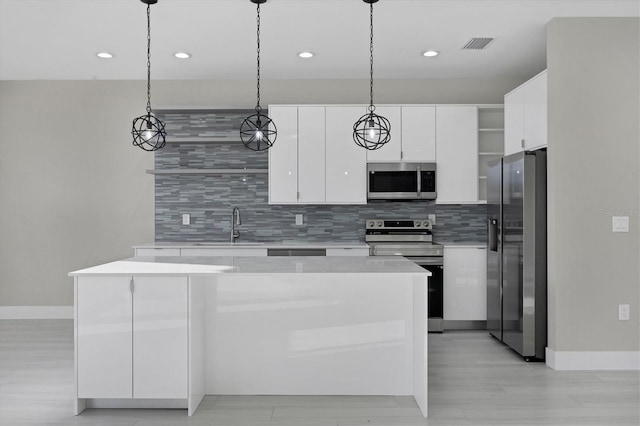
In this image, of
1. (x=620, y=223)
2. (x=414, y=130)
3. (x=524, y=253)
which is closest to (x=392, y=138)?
(x=414, y=130)

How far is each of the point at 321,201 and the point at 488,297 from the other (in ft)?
6.47

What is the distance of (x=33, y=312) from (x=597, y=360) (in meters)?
5.72

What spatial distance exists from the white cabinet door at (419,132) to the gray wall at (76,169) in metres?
0.45

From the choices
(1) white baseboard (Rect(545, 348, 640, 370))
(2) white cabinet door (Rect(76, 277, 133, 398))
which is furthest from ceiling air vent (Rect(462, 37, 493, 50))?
Answer: (2) white cabinet door (Rect(76, 277, 133, 398))

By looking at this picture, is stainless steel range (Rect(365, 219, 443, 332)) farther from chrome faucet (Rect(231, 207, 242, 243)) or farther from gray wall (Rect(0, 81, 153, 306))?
gray wall (Rect(0, 81, 153, 306))

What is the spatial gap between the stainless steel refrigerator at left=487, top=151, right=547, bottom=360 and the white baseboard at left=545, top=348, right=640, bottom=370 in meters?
0.22

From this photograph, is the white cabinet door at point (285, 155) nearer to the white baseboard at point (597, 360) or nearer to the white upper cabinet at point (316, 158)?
the white upper cabinet at point (316, 158)

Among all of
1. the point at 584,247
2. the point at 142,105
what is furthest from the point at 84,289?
the point at 584,247

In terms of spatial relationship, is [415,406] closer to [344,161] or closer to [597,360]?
[597,360]

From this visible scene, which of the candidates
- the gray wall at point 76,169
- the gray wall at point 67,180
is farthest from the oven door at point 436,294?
the gray wall at point 67,180

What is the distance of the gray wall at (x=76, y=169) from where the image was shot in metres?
5.48

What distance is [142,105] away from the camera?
548 centimetres

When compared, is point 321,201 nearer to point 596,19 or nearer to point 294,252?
point 294,252

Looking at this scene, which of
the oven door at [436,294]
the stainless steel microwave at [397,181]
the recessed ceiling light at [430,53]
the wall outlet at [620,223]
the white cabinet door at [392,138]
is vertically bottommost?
the oven door at [436,294]
